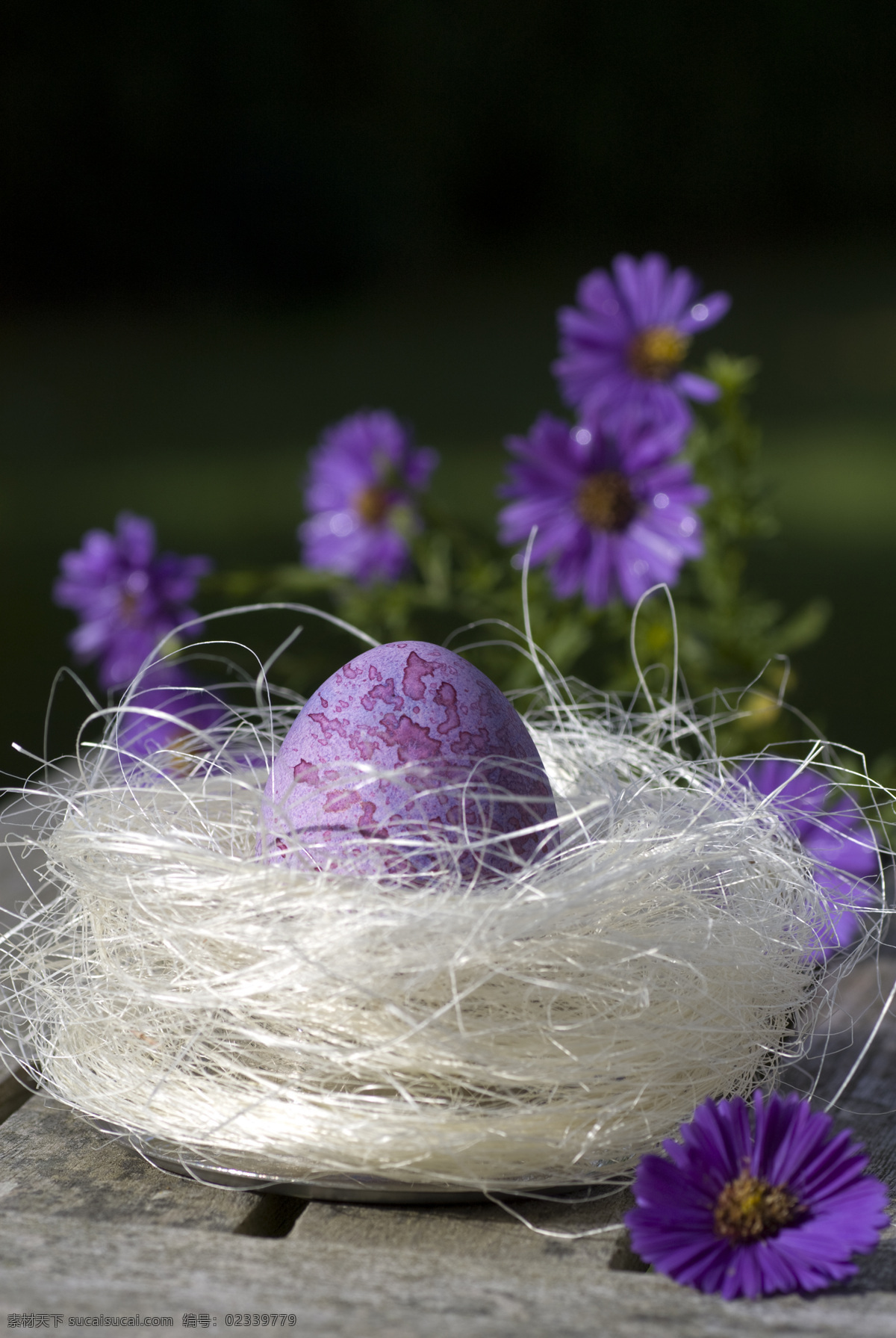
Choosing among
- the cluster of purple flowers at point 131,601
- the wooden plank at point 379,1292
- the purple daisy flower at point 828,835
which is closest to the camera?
the wooden plank at point 379,1292

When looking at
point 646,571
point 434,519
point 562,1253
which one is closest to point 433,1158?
point 562,1253

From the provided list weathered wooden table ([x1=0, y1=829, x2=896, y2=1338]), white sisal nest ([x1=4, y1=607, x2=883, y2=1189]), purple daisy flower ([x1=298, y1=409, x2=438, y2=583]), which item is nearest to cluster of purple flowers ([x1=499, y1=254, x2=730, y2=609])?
purple daisy flower ([x1=298, y1=409, x2=438, y2=583])

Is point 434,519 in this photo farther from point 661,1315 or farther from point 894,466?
point 894,466

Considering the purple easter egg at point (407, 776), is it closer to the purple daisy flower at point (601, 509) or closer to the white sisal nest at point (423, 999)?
the white sisal nest at point (423, 999)

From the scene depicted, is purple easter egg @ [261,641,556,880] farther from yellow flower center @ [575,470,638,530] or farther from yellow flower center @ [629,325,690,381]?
yellow flower center @ [629,325,690,381]

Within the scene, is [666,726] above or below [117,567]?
below

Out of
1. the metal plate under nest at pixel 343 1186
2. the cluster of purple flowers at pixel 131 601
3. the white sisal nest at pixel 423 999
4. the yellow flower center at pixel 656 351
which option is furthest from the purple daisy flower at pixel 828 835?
the cluster of purple flowers at pixel 131 601
